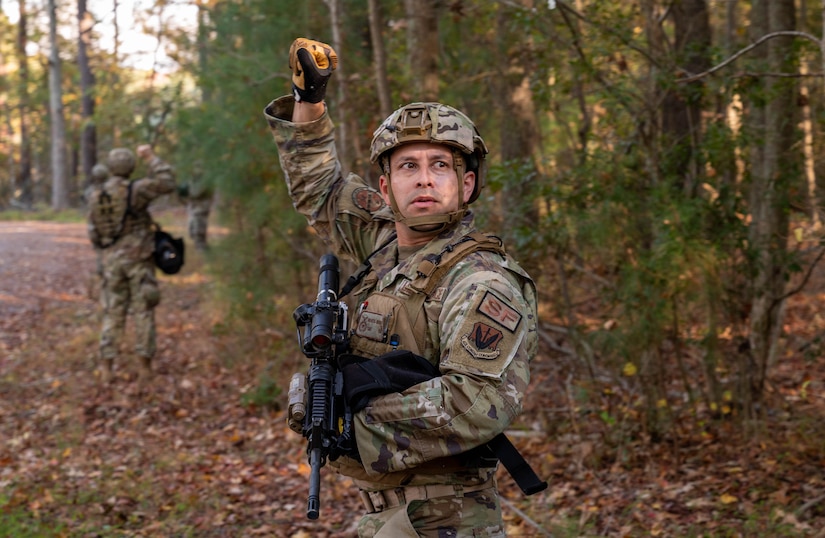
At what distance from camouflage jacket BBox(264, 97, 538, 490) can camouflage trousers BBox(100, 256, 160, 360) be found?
7.54m

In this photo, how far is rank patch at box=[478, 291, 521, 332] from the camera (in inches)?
100

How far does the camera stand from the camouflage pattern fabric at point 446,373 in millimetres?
2471

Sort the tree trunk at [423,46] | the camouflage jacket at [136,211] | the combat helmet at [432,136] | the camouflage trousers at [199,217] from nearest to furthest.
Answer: the combat helmet at [432,136] → the tree trunk at [423,46] → the camouflage jacket at [136,211] → the camouflage trousers at [199,217]

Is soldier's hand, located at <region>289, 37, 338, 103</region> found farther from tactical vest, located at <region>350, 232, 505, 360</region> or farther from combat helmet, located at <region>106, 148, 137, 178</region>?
combat helmet, located at <region>106, 148, 137, 178</region>

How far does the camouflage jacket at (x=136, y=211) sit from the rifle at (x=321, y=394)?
7.40 meters

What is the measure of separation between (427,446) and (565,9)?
13.9 feet

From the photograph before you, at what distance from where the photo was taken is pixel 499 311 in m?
2.56

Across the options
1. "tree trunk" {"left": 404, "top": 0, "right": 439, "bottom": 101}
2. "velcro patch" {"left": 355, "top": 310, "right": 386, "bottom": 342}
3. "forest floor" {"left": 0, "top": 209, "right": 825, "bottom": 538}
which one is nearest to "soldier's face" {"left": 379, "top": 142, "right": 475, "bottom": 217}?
"velcro patch" {"left": 355, "top": 310, "right": 386, "bottom": 342}

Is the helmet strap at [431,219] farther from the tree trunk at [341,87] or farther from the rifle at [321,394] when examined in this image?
the tree trunk at [341,87]

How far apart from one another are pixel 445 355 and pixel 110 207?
822 cm

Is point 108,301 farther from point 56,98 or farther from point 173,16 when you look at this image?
point 56,98

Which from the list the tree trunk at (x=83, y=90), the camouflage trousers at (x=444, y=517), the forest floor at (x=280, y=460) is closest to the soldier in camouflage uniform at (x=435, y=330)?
the camouflage trousers at (x=444, y=517)

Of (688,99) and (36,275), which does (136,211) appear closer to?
(688,99)

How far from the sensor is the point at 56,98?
26.8m
